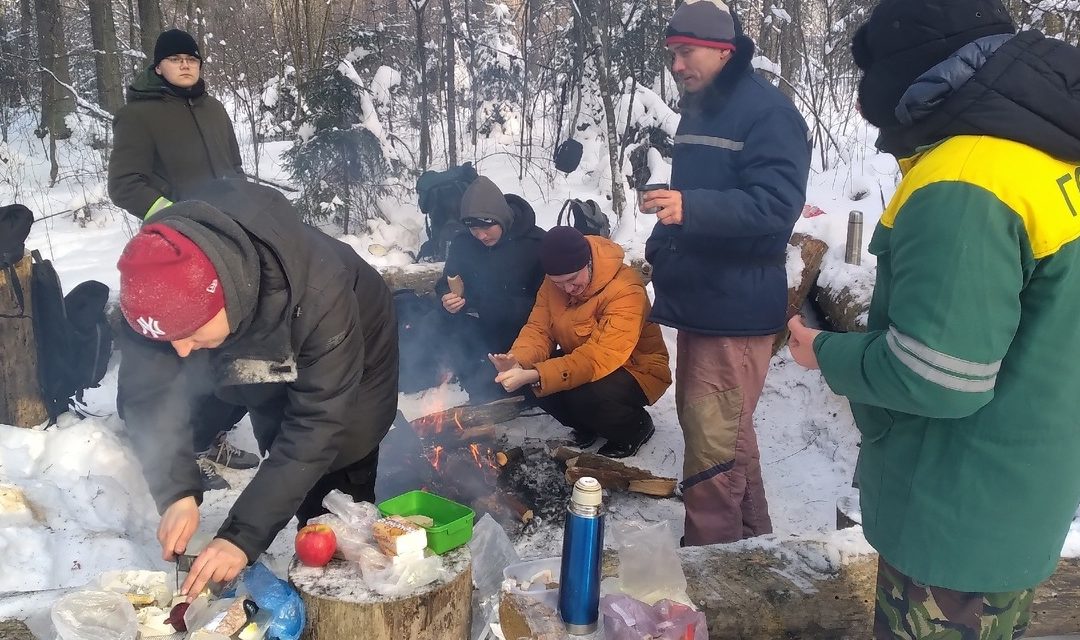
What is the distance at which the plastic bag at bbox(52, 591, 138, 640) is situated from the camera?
6.18 ft

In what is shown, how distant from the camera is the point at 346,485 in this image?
282 centimetres

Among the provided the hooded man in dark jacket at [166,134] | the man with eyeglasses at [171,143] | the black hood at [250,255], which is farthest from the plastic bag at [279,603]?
the hooded man in dark jacket at [166,134]

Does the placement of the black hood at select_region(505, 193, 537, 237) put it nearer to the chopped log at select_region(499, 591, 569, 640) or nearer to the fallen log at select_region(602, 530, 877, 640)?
the fallen log at select_region(602, 530, 877, 640)

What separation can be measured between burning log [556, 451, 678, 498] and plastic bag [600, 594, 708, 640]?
207cm

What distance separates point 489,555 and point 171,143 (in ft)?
10.6

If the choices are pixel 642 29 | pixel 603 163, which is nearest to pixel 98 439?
pixel 603 163

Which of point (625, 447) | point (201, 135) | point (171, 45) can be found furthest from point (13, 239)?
point (625, 447)

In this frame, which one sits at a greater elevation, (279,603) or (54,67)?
(54,67)

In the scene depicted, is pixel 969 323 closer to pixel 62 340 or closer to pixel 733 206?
pixel 733 206

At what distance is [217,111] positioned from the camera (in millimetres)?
4559

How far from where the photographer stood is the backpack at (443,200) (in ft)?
22.1

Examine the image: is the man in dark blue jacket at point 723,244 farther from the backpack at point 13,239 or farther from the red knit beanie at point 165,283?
the backpack at point 13,239

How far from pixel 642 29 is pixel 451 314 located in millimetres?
6794

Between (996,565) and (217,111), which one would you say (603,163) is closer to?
(217,111)
